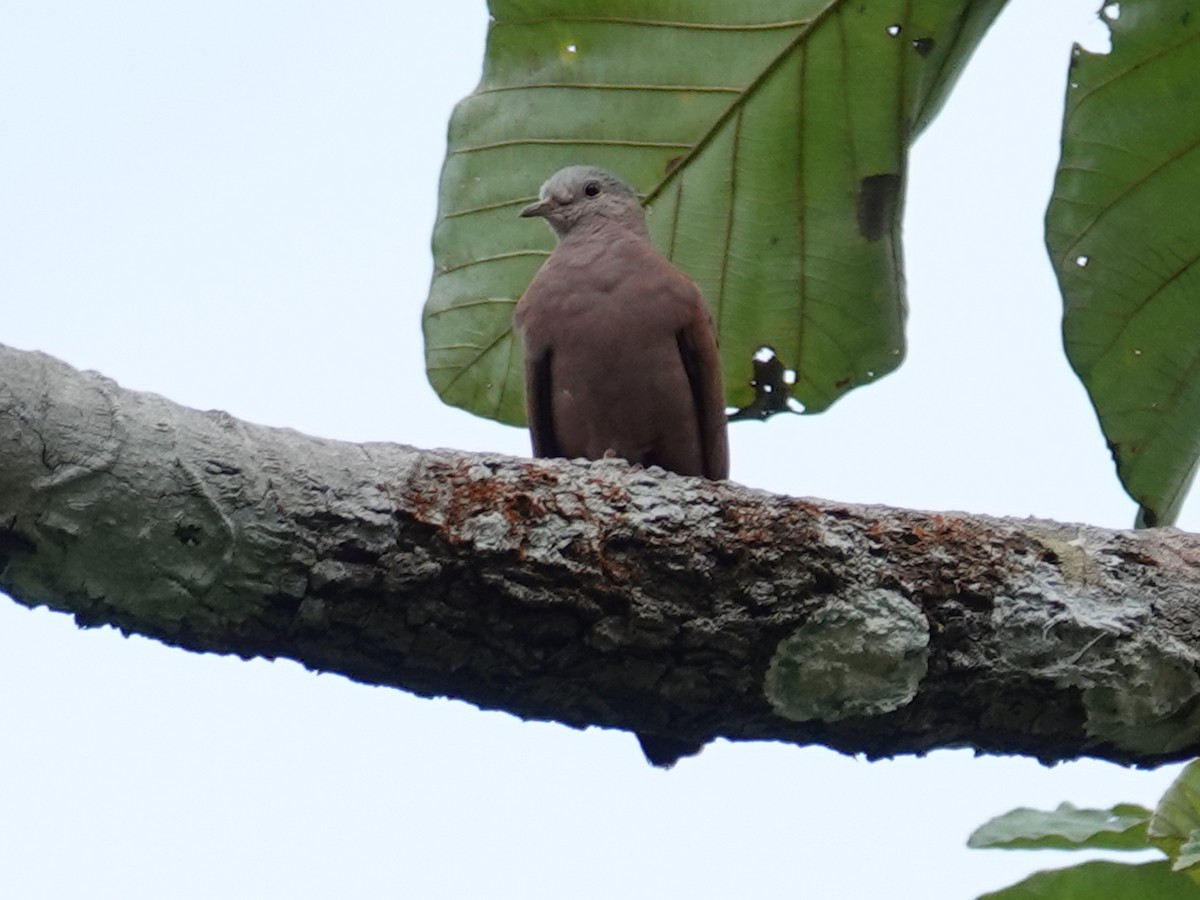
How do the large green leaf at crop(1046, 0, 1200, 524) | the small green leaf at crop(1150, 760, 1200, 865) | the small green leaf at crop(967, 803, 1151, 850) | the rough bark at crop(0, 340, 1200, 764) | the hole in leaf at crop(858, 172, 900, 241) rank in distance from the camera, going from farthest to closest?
1. the hole in leaf at crop(858, 172, 900, 241)
2. the large green leaf at crop(1046, 0, 1200, 524)
3. the small green leaf at crop(967, 803, 1151, 850)
4. the small green leaf at crop(1150, 760, 1200, 865)
5. the rough bark at crop(0, 340, 1200, 764)

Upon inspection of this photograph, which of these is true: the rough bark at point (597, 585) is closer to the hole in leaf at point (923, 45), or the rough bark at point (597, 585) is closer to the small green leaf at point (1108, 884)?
the small green leaf at point (1108, 884)

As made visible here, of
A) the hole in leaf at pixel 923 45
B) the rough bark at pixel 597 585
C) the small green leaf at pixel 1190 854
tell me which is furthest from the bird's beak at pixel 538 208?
the small green leaf at pixel 1190 854

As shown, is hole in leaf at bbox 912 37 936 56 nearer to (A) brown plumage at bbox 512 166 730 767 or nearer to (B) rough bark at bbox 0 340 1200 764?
(A) brown plumage at bbox 512 166 730 767

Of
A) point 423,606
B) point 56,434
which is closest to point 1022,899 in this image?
point 423,606

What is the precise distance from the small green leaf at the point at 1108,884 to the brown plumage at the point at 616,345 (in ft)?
6.32

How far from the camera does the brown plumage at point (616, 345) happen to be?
4.16 meters

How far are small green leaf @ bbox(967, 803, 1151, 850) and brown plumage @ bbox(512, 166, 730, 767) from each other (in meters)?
1.85

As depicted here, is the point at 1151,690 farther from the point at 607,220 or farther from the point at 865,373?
the point at 607,220

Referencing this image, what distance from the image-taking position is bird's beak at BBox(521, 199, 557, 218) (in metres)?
4.15

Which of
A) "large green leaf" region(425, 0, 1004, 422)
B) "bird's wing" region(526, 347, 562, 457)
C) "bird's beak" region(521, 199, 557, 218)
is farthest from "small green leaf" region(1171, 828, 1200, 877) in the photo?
"bird's beak" region(521, 199, 557, 218)

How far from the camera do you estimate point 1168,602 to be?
2525 millimetres

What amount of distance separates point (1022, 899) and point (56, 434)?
4.89ft

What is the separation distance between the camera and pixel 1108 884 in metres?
2.40

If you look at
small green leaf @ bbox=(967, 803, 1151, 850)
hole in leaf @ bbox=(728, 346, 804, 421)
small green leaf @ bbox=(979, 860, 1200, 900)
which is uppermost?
hole in leaf @ bbox=(728, 346, 804, 421)
